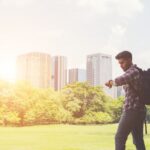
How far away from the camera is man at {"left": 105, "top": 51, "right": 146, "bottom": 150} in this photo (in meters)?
8.38

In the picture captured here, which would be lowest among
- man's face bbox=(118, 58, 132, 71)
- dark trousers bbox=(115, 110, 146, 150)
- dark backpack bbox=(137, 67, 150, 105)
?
dark trousers bbox=(115, 110, 146, 150)

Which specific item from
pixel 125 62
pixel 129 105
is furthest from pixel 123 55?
pixel 129 105

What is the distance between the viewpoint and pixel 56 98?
83.4 meters

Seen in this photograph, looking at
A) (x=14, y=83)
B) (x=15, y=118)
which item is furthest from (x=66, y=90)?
(x=15, y=118)

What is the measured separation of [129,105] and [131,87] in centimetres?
29

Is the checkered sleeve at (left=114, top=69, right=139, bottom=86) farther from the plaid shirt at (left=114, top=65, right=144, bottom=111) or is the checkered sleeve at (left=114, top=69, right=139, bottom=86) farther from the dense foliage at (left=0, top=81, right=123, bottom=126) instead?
the dense foliage at (left=0, top=81, right=123, bottom=126)

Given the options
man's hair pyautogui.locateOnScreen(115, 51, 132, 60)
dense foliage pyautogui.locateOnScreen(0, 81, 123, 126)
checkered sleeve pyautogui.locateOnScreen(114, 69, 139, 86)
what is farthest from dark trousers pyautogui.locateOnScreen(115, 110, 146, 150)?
dense foliage pyautogui.locateOnScreen(0, 81, 123, 126)

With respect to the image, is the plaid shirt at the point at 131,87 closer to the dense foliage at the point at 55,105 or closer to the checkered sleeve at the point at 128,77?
the checkered sleeve at the point at 128,77

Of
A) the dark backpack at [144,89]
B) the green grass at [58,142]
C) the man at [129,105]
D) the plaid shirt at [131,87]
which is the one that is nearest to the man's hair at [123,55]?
the man at [129,105]

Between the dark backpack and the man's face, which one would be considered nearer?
the dark backpack

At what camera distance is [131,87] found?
8.45 m

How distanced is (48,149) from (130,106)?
959 cm

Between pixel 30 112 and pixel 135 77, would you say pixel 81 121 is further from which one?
pixel 135 77

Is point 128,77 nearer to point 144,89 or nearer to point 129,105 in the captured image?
point 144,89
